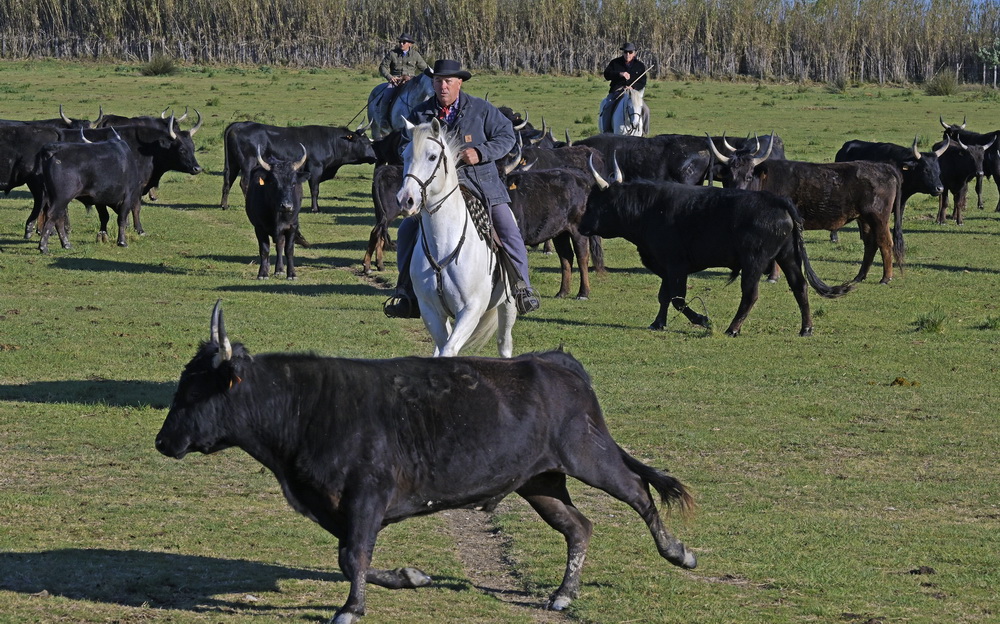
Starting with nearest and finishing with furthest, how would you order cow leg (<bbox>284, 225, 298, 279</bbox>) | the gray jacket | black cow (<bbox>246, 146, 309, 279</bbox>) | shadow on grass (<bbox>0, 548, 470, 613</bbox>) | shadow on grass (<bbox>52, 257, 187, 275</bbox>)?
shadow on grass (<bbox>0, 548, 470, 613</bbox>)
the gray jacket
black cow (<bbox>246, 146, 309, 279</bbox>)
cow leg (<bbox>284, 225, 298, 279</bbox>)
shadow on grass (<bbox>52, 257, 187, 275</bbox>)

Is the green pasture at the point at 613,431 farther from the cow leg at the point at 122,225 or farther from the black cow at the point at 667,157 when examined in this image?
the black cow at the point at 667,157

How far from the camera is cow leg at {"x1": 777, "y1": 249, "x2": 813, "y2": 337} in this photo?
14344 mm

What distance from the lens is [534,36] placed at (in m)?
57.8

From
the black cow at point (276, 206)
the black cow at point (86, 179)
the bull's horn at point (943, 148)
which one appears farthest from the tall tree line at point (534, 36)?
the black cow at point (276, 206)

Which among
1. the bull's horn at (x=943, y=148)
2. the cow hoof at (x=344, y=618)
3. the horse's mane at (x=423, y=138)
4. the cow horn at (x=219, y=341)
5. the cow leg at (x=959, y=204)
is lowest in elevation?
the cow leg at (x=959, y=204)

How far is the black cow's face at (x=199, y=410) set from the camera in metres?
5.82

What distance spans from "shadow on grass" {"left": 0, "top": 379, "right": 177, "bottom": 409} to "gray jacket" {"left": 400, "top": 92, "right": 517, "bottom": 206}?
2977mm

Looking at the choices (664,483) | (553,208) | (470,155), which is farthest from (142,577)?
(553,208)

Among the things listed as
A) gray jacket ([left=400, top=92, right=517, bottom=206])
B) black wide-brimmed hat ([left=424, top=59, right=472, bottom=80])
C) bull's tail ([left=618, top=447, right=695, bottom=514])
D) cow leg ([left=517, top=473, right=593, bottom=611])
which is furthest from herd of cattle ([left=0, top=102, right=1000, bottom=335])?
cow leg ([left=517, top=473, right=593, bottom=611])

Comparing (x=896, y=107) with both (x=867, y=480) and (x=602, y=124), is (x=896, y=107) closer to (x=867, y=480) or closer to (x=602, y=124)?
(x=602, y=124)

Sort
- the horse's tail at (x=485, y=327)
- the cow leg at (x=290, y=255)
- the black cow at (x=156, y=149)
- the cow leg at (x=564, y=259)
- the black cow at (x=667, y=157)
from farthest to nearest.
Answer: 1. the black cow at (x=156, y=149)
2. the black cow at (x=667, y=157)
3. the cow leg at (x=290, y=255)
4. the cow leg at (x=564, y=259)
5. the horse's tail at (x=485, y=327)

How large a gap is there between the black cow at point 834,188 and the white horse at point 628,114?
7.14 meters

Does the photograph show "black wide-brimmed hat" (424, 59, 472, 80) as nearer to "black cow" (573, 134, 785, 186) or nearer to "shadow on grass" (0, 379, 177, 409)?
"shadow on grass" (0, 379, 177, 409)

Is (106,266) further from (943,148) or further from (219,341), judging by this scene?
(943,148)
